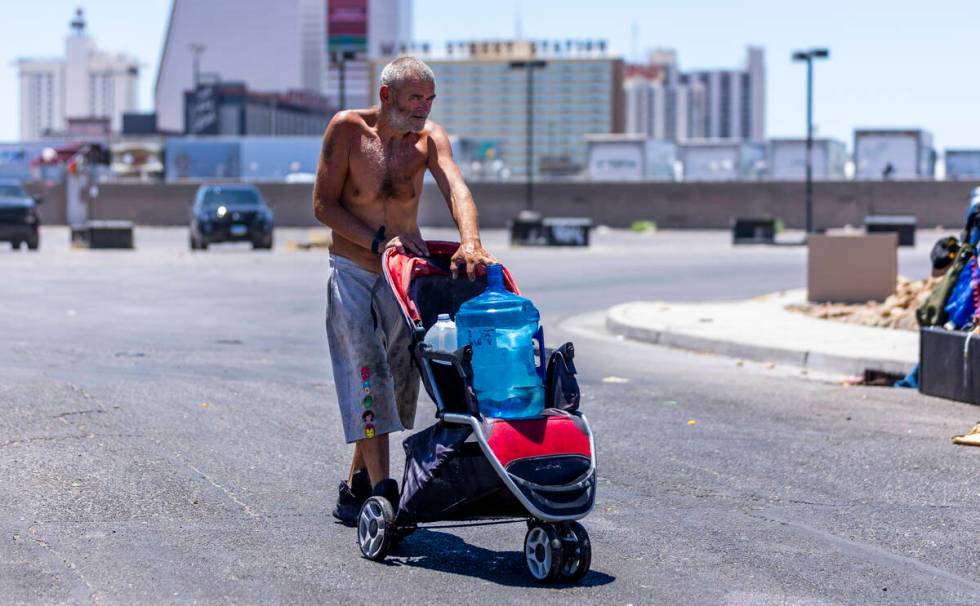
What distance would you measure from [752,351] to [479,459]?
31.0ft

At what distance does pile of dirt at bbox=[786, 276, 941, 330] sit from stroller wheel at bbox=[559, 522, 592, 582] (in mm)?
11038

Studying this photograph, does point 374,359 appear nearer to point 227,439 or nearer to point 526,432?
point 526,432

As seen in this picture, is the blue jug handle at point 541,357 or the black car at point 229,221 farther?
the black car at point 229,221

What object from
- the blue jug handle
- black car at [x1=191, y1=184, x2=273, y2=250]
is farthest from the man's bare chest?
black car at [x1=191, y1=184, x2=273, y2=250]

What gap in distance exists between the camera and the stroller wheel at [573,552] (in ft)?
18.0

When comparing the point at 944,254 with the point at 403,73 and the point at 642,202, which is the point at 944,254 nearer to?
the point at 403,73

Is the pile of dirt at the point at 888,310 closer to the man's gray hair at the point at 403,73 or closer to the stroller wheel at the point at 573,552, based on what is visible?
the man's gray hair at the point at 403,73

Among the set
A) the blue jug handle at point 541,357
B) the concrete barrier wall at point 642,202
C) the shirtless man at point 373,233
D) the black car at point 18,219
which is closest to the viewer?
the blue jug handle at point 541,357

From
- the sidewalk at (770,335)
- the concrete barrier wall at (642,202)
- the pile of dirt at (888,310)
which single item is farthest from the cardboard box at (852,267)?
the concrete barrier wall at (642,202)

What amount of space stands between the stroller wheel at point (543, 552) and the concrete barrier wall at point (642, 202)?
62.5 meters

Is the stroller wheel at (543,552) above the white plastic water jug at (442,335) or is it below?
below

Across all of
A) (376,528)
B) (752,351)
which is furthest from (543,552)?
→ (752,351)

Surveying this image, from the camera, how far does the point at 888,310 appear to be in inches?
666

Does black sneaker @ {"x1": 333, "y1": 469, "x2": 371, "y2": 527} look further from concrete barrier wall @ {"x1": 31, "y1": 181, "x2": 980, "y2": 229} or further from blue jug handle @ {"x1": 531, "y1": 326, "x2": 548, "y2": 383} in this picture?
concrete barrier wall @ {"x1": 31, "y1": 181, "x2": 980, "y2": 229}
